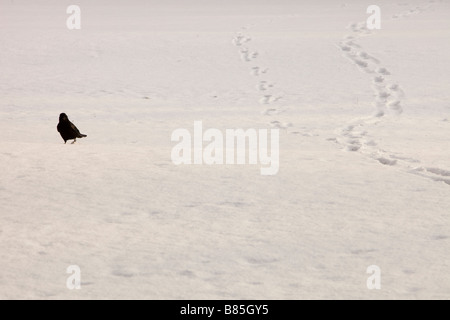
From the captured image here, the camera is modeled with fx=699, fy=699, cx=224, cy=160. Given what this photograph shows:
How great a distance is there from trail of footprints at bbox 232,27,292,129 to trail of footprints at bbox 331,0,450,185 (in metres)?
1.13

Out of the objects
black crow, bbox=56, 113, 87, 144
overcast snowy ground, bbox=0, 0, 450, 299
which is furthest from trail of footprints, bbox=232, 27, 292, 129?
black crow, bbox=56, 113, 87, 144

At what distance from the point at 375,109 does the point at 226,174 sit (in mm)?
5155

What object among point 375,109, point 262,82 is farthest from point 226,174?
point 262,82

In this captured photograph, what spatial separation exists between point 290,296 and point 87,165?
3591 millimetres

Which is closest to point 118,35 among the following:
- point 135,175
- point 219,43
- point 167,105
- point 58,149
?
point 219,43

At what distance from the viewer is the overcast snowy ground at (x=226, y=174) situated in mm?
4359

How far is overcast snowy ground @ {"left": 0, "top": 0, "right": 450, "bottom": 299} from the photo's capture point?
4359 mm

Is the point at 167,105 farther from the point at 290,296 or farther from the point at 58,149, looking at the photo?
the point at 290,296

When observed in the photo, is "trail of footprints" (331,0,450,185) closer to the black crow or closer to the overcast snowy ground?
the overcast snowy ground

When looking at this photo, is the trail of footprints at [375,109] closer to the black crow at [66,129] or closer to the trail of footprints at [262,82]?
the trail of footprints at [262,82]


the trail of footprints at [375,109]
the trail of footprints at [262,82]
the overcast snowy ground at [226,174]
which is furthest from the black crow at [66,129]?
the trail of footprints at [375,109]

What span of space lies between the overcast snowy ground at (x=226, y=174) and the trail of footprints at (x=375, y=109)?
5cm

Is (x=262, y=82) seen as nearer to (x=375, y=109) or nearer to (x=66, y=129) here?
(x=375, y=109)

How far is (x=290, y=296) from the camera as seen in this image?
4.01 meters
